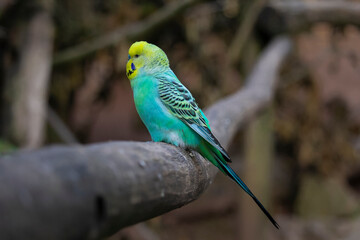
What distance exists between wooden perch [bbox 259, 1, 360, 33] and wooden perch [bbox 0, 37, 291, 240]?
16.0ft

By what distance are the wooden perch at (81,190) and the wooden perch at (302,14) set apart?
4876 millimetres

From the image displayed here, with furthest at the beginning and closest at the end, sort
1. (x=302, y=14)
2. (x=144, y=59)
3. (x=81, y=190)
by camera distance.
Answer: (x=302, y=14) < (x=144, y=59) < (x=81, y=190)

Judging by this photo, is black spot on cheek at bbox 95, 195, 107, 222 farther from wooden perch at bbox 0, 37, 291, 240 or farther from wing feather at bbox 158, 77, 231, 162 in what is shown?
wing feather at bbox 158, 77, 231, 162

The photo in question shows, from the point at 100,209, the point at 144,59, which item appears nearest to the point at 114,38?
the point at 144,59

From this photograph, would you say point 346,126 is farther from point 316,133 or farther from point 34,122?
point 34,122

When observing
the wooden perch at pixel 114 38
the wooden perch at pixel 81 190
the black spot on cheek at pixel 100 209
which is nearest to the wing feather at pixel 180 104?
the wooden perch at pixel 81 190

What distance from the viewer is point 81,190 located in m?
0.90

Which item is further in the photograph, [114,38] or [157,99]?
[114,38]

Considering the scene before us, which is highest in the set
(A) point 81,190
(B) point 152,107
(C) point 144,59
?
(C) point 144,59

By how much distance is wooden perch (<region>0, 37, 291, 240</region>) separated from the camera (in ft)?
2.69

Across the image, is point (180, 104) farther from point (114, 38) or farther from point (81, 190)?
point (114, 38)

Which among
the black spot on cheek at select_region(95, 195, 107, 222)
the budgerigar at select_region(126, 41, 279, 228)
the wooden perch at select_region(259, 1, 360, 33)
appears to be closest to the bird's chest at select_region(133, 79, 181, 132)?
the budgerigar at select_region(126, 41, 279, 228)

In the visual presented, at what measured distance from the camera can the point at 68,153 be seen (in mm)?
931

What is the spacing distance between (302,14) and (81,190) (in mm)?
5507
